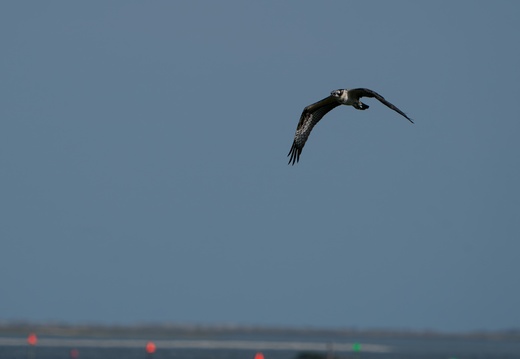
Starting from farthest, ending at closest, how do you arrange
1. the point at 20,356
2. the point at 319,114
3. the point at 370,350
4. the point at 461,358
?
1. the point at 370,350
2. the point at 461,358
3. the point at 20,356
4. the point at 319,114

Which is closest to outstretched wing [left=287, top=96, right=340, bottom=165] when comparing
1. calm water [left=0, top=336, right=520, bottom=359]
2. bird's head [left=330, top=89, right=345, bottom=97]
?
bird's head [left=330, top=89, right=345, bottom=97]

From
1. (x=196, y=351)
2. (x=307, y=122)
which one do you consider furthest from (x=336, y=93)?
(x=196, y=351)

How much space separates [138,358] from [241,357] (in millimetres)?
6170

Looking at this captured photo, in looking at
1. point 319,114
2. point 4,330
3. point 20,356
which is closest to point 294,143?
point 319,114

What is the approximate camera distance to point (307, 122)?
29.8m

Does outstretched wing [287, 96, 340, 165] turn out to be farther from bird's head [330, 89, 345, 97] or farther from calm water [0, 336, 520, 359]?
calm water [0, 336, 520, 359]

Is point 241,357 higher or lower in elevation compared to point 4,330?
lower

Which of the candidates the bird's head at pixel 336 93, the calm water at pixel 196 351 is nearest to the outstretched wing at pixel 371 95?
the bird's head at pixel 336 93

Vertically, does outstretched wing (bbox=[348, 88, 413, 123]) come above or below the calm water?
below

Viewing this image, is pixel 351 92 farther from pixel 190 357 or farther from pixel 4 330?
pixel 4 330

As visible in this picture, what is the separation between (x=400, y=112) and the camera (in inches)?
952

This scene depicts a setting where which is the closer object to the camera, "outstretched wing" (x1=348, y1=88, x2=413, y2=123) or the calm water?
"outstretched wing" (x1=348, y1=88, x2=413, y2=123)

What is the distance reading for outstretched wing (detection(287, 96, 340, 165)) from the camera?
97.2 feet

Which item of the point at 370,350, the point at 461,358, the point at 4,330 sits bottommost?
the point at 461,358
